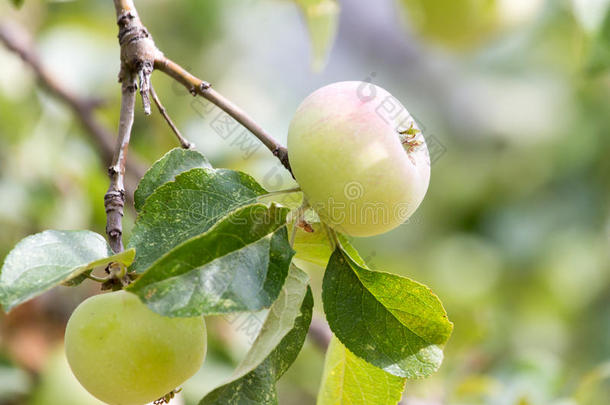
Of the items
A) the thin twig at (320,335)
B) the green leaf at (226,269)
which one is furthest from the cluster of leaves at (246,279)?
the thin twig at (320,335)

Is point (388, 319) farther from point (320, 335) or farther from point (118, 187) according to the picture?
point (320, 335)

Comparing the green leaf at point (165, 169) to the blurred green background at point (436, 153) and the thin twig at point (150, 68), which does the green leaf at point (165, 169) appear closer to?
the thin twig at point (150, 68)

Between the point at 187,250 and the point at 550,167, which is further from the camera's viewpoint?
the point at 550,167

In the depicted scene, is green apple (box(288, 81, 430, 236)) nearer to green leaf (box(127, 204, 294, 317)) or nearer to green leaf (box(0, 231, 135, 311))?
green leaf (box(127, 204, 294, 317))


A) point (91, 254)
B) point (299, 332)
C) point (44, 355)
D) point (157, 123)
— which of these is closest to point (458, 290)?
point (157, 123)

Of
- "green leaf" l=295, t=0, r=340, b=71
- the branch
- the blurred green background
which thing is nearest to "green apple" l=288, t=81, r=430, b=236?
the blurred green background

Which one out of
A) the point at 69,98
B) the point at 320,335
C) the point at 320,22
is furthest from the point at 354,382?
the point at 69,98

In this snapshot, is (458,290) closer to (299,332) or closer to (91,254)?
(299,332)
